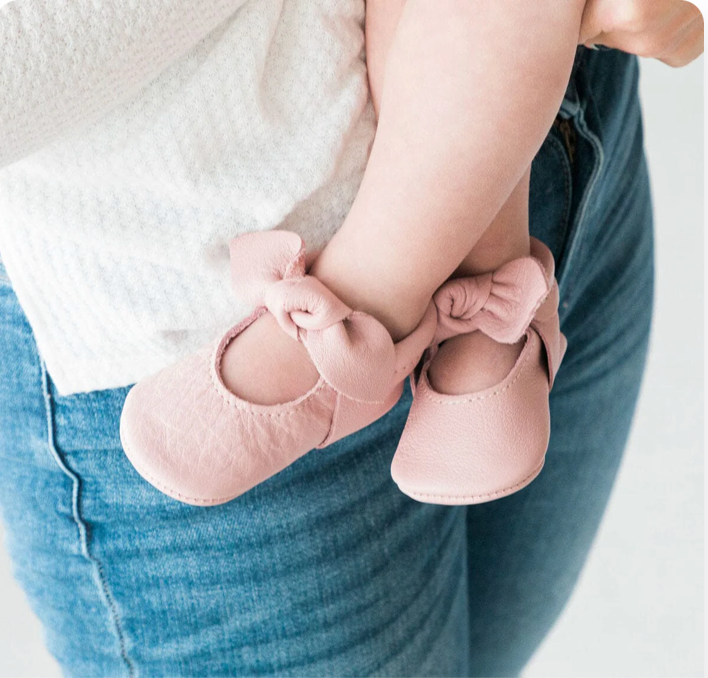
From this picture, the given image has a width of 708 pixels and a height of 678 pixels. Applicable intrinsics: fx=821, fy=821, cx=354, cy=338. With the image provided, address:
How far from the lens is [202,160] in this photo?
460 mm

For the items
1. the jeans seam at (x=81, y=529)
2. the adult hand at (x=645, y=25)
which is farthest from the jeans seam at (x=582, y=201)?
the jeans seam at (x=81, y=529)

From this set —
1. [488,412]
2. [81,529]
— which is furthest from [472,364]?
[81,529]

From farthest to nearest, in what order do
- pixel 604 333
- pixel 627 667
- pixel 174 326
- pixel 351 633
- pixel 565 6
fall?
1. pixel 627 667
2. pixel 604 333
3. pixel 351 633
4. pixel 174 326
5. pixel 565 6

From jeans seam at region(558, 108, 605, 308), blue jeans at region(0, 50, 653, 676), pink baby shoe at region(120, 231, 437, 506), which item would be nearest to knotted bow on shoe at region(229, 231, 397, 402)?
pink baby shoe at region(120, 231, 437, 506)

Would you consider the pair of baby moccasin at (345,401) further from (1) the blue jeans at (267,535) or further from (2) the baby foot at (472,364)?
(1) the blue jeans at (267,535)

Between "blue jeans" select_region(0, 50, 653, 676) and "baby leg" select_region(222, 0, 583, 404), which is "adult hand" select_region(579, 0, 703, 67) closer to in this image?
"baby leg" select_region(222, 0, 583, 404)

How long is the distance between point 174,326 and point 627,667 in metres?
1.21

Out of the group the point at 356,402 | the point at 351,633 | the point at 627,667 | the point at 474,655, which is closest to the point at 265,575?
the point at 351,633

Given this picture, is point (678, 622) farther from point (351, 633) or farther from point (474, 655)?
point (351, 633)

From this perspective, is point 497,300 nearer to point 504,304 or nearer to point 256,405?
point 504,304

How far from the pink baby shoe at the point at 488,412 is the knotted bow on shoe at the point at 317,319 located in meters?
0.04

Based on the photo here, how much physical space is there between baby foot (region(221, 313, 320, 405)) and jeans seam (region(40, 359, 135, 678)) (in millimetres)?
173

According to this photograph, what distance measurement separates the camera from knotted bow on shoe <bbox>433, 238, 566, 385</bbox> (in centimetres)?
48

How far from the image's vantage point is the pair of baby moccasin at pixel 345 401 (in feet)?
1.47
